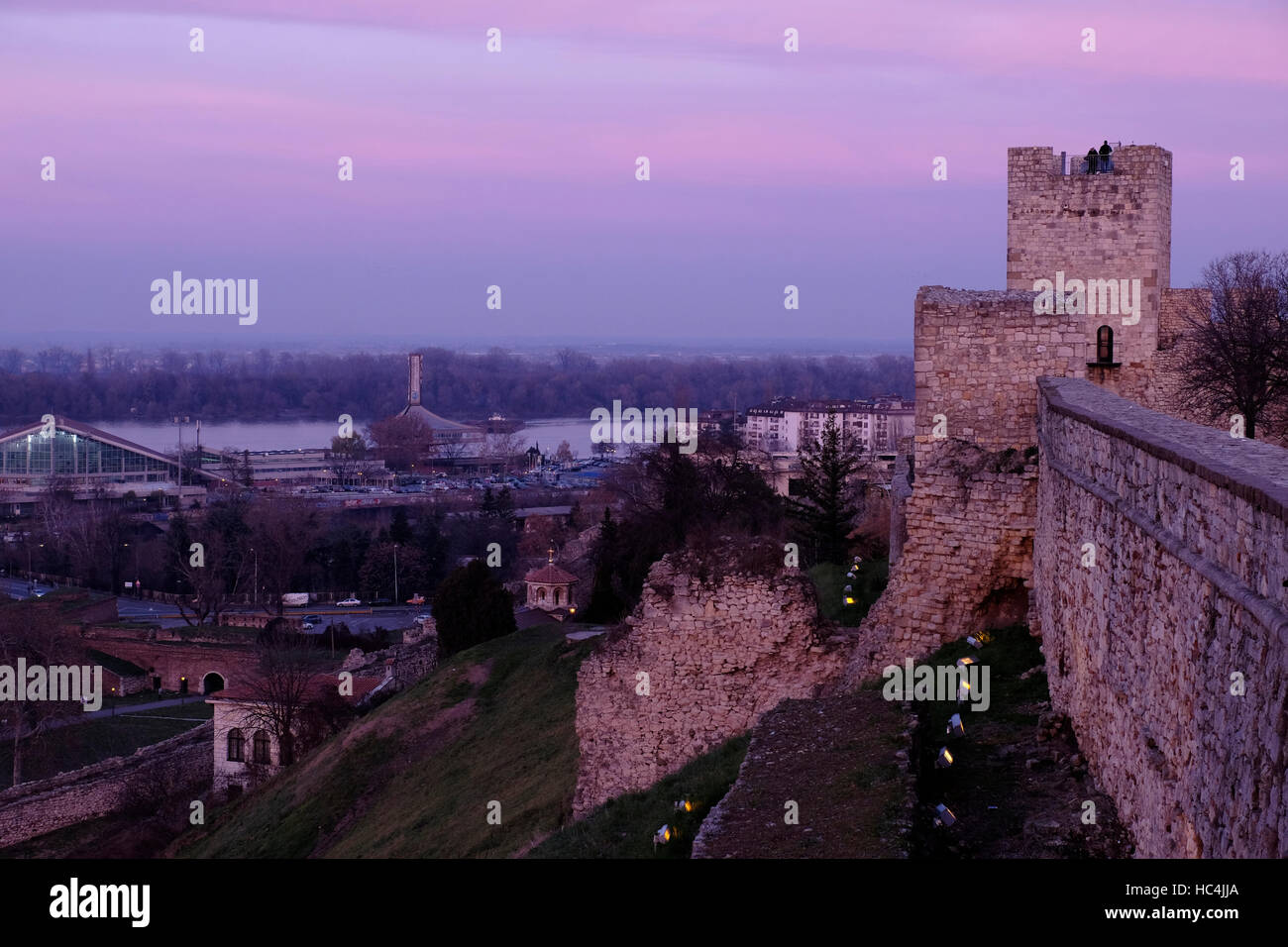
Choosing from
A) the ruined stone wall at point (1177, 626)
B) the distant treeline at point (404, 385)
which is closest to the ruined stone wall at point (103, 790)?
the ruined stone wall at point (1177, 626)

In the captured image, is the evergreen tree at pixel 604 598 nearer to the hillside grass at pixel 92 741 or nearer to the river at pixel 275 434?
the hillside grass at pixel 92 741

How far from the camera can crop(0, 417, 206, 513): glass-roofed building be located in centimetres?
9438

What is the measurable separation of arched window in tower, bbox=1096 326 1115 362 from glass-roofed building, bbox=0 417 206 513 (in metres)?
82.5

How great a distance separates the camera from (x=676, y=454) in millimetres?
36906

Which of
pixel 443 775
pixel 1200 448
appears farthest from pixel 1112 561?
pixel 443 775

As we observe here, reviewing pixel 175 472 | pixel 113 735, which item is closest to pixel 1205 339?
pixel 113 735

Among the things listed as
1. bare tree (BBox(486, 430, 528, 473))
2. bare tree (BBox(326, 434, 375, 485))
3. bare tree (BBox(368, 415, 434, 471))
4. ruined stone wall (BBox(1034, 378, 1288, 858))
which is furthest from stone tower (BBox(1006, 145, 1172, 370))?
bare tree (BBox(368, 415, 434, 471))

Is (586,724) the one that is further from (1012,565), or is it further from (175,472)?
(175,472)

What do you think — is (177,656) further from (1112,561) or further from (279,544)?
(1112,561)

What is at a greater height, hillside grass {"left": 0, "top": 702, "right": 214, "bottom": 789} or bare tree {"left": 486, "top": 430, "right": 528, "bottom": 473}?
bare tree {"left": 486, "top": 430, "right": 528, "bottom": 473}

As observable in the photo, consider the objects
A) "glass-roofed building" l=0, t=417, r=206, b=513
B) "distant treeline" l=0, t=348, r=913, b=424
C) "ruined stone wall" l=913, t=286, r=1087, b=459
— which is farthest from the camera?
"distant treeline" l=0, t=348, r=913, b=424

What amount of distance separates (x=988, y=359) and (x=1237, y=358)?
25.7 feet

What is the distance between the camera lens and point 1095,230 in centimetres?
1866

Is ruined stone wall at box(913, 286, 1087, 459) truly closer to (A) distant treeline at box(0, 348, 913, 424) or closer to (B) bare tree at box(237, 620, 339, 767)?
(B) bare tree at box(237, 620, 339, 767)
